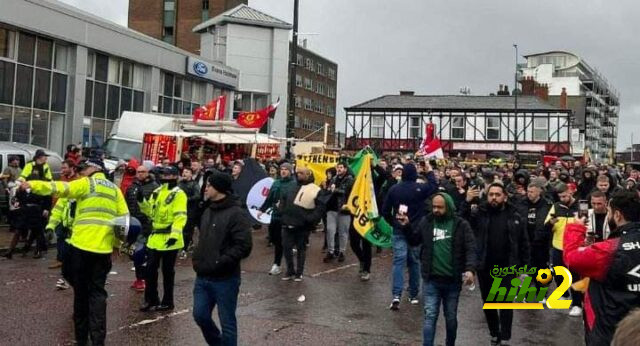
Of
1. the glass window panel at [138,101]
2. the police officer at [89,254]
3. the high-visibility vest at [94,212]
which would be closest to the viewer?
the police officer at [89,254]

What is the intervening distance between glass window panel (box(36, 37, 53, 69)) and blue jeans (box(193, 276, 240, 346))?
72.5 feet

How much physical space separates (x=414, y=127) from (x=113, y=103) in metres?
33.0

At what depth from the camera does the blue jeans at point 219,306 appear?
5.96 m

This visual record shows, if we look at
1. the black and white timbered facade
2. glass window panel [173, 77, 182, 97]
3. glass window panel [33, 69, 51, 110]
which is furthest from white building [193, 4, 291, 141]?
glass window panel [33, 69, 51, 110]

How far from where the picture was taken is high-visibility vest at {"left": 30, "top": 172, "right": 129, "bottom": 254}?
6703 mm

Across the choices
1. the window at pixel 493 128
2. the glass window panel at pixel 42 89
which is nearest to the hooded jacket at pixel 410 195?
the glass window panel at pixel 42 89

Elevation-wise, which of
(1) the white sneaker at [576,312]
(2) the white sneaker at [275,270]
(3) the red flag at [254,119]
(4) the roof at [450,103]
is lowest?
(1) the white sneaker at [576,312]

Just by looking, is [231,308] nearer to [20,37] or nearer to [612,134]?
[20,37]

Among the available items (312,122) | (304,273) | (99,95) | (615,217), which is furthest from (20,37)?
(312,122)

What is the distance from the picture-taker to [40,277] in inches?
414

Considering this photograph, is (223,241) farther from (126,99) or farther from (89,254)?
(126,99)

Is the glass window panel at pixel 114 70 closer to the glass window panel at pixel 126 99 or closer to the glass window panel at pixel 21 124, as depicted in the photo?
the glass window panel at pixel 126 99

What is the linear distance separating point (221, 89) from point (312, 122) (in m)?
44.1

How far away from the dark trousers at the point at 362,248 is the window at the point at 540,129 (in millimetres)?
47205
